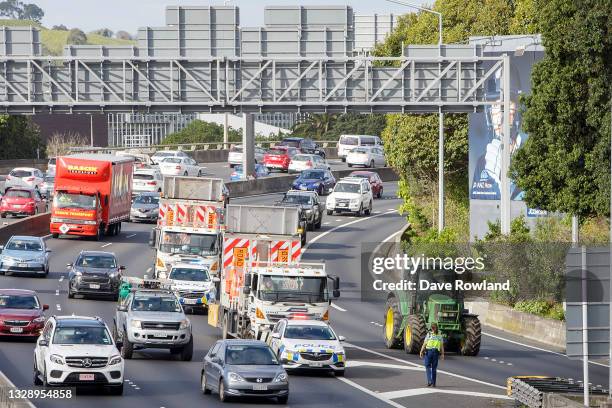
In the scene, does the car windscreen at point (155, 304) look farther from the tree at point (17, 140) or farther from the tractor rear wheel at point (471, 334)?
the tree at point (17, 140)

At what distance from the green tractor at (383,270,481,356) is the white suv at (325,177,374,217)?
42016mm

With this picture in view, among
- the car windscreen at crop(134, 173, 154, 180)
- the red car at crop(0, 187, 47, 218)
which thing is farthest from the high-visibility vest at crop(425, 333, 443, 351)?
the car windscreen at crop(134, 173, 154, 180)

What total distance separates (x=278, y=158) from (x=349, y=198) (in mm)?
24302

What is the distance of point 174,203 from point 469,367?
18.0 metres

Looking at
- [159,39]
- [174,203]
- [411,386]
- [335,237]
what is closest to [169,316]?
[411,386]

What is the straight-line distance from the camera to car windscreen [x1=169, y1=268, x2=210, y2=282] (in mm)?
49656

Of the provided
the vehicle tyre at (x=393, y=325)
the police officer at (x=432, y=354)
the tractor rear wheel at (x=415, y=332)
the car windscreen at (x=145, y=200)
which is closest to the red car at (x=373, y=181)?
the car windscreen at (x=145, y=200)

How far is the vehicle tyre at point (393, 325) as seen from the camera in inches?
1646

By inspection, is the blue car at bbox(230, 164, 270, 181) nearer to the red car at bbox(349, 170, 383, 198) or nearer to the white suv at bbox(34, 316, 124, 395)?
the red car at bbox(349, 170, 383, 198)

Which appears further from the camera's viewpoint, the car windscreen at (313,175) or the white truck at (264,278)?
the car windscreen at (313,175)

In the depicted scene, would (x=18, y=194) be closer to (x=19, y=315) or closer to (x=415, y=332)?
(x=19, y=315)

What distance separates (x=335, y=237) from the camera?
75500mm

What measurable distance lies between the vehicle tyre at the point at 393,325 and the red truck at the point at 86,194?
26667 mm

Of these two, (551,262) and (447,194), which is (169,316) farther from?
(447,194)
